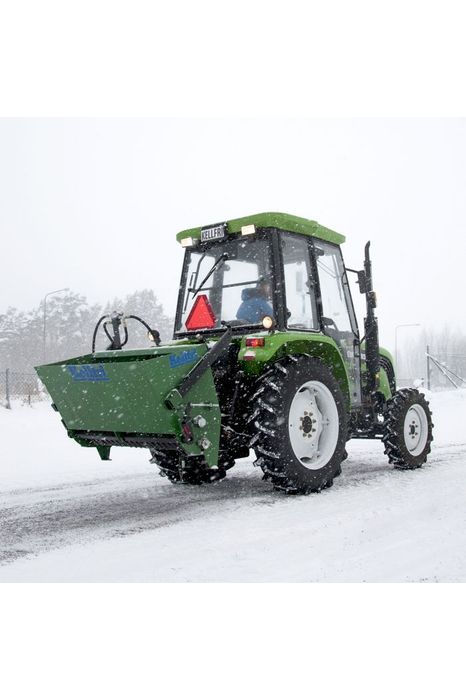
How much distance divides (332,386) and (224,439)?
1.03 m

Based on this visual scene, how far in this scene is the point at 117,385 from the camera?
4.89 m

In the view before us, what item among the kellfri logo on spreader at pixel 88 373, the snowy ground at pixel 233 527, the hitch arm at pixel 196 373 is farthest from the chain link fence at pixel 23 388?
the hitch arm at pixel 196 373

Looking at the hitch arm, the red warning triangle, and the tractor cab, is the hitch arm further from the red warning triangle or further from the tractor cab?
the red warning triangle

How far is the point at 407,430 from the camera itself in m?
6.86

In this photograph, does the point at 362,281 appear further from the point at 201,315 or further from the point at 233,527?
the point at 233,527

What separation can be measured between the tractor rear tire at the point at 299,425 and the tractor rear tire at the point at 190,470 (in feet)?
3.54

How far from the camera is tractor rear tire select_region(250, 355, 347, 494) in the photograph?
5105mm

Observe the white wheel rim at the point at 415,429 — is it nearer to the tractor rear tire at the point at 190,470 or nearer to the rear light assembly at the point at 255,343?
the tractor rear tire at the point at 190,470

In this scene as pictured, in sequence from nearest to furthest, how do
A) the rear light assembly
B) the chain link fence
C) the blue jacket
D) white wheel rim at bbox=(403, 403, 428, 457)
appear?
the rear light assembly < the blue jacket < white wheel rim at bbox=(403, 403, 428, 457) < the chain link fence

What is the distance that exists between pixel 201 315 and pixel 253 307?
549 mm

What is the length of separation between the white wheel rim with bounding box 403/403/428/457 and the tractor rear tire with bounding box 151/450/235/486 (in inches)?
75.3

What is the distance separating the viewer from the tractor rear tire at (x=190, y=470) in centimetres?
625

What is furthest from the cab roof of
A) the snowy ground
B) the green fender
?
the snowy ground

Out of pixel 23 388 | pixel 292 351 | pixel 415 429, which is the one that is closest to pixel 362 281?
pixel 292 351
